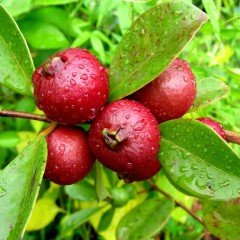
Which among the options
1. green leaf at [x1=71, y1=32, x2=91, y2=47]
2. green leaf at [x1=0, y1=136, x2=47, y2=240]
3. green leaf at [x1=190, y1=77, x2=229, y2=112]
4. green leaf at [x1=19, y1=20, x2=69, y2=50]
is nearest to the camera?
green leaf at [x1=0, y1=136, x2=47, y2=240]

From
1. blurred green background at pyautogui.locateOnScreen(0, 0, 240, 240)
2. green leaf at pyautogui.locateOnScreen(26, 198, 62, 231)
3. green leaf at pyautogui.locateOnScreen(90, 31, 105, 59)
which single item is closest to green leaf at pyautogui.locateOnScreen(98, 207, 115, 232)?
blurred green background at pyautogui.locateOnScreen(0, 0, 240, 240)

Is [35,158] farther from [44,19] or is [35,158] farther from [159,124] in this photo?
[44,19]

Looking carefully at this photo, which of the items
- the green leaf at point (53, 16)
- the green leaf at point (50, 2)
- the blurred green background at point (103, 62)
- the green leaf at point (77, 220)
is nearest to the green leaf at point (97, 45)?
the blurred green background at point (103, 62)

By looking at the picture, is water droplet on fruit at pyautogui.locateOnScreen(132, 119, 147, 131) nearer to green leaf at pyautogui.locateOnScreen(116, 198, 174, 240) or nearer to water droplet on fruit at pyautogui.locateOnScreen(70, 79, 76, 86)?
water droplet on fruit at pyautogui.locateOnScreen(70, 79, 76, 86)

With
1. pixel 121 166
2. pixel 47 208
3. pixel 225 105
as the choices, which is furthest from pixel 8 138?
pixel 121 166

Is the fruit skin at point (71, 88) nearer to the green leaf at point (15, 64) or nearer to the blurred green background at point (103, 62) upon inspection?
the green leaf at point (15, 64)
